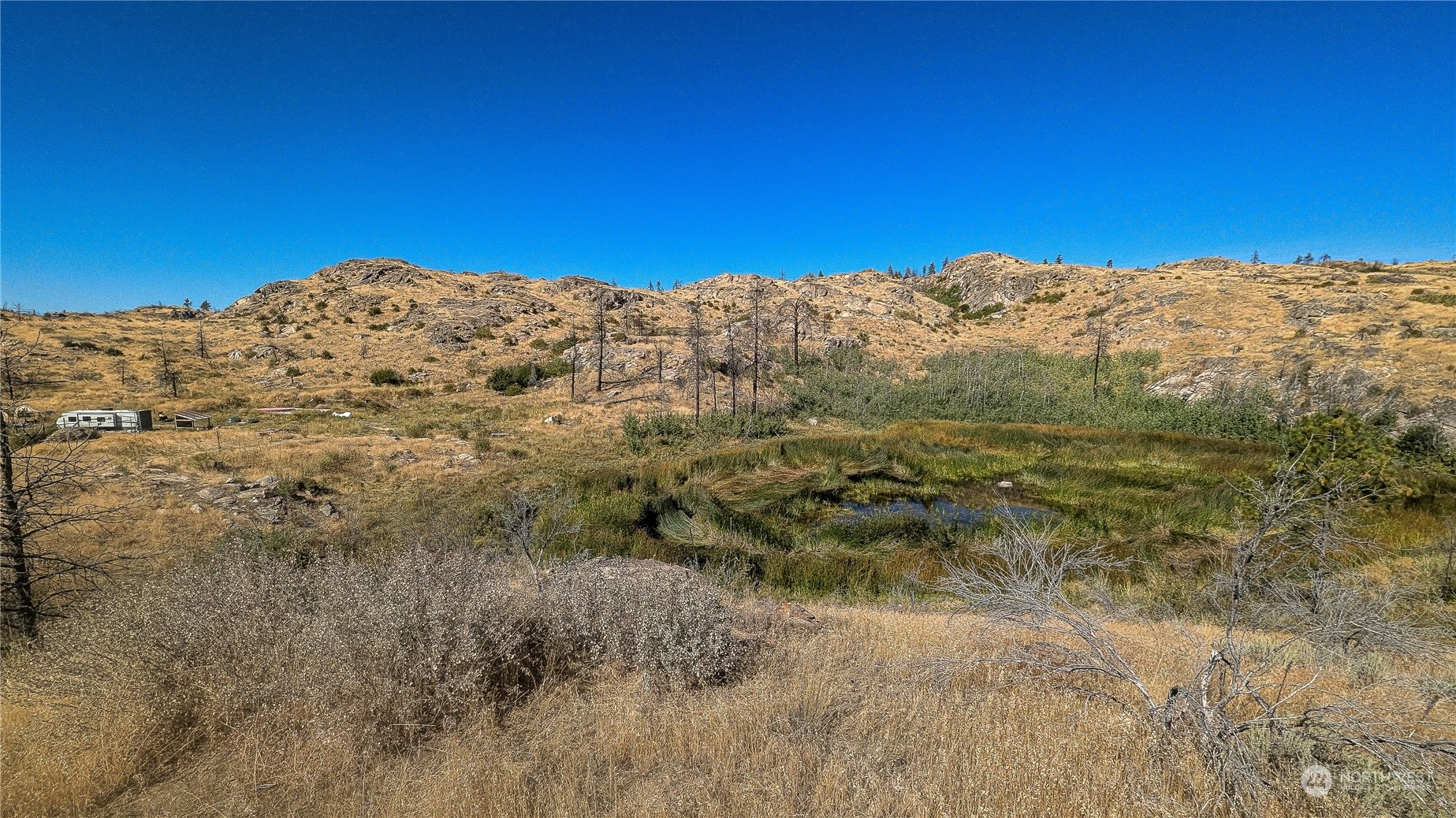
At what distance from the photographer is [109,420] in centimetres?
2461

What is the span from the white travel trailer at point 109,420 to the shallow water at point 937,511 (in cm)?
3306

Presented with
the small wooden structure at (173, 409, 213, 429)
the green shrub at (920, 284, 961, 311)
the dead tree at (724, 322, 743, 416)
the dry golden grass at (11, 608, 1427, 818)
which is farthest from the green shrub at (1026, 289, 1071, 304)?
the small wooden structure at (173, 409, 213, 429)

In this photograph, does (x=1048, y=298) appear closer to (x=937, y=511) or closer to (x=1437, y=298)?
(x=1437, y=298)

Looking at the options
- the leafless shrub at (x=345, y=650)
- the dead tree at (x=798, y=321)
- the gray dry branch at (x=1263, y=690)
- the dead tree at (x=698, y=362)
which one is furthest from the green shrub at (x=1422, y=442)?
the dead tree at (x=798, y=321)

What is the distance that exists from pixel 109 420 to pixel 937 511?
37.4 meters

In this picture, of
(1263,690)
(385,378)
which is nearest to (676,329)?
(385,378)

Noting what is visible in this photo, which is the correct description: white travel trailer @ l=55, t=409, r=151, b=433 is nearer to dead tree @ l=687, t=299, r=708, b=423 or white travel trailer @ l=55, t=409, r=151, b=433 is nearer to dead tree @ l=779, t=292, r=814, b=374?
dead tree @ l=687, t=299, r=708, b=423

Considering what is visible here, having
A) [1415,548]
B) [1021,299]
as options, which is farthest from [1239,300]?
[1415,548]

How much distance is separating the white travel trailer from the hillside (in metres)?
8.41

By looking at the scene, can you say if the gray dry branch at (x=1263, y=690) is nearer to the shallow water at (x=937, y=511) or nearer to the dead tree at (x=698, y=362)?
the shallow water at (x=937, y=511)

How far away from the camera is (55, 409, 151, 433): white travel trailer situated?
24.0 metres

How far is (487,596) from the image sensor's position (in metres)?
5.45

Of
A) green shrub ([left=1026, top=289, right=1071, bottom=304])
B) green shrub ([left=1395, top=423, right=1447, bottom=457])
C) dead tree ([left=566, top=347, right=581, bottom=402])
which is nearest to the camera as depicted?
green shrub ([left=1395, top=423, right=1447, bottom=457])

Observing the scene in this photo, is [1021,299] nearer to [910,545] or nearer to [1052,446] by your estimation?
[1052,446]
